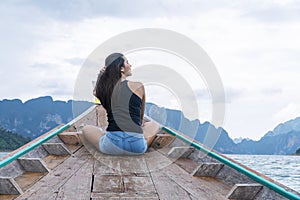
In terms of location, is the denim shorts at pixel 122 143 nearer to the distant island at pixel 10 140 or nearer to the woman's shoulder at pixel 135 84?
the woman's shoulder at pixel 135 84

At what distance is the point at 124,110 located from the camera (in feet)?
13.9

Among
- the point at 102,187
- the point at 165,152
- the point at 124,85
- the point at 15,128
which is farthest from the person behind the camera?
the point at 15,128

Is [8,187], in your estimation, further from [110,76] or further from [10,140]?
[10,140]

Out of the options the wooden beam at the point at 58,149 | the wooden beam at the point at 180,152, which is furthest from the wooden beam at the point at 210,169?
the wooden beam at the point at 58,149

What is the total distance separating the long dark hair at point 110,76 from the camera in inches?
165

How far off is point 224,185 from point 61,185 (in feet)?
4.30

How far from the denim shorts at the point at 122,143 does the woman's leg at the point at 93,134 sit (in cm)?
18

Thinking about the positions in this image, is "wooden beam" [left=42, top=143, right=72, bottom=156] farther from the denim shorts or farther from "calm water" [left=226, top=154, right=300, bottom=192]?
"calm water" [left=226, top=154, right=300, bottom=192]

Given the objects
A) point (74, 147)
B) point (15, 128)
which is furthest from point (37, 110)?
point (74, 147)

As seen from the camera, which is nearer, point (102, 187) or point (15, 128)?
point (102, 187)

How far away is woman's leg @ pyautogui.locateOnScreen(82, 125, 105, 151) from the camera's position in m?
4.53

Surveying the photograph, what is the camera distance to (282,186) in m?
2.57

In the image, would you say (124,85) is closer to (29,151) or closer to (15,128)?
(29,151)

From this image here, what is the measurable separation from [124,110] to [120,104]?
8 cm
